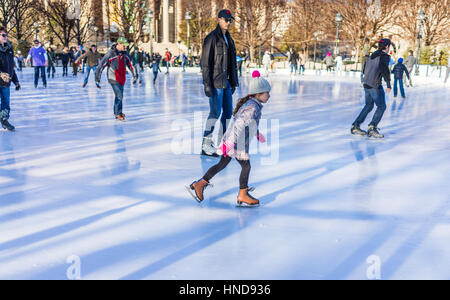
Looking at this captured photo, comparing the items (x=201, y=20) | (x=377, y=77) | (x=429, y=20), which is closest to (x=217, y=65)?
(x=377, y=77)

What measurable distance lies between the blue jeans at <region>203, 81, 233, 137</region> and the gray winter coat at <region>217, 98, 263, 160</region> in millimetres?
2046

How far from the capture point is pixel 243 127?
3916mm

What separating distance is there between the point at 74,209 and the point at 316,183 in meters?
2.42

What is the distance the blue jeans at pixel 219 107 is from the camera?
6.04 meters

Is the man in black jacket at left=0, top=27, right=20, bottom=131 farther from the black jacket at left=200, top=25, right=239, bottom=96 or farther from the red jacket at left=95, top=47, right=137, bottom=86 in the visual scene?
the black jacket at left=200, top=25, right=239, bottom=96

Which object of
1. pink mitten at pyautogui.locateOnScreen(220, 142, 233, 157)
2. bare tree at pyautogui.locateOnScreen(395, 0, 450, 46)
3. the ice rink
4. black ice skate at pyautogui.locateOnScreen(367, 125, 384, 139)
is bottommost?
the ice rink

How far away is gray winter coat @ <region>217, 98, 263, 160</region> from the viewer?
3.91 metres

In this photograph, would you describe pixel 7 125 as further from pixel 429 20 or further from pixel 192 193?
pixel 429 20

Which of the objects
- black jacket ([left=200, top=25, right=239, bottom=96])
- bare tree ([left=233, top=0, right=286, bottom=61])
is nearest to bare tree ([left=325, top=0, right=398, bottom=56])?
bare tree ([left=233, top=0, right=286, bottom=61])

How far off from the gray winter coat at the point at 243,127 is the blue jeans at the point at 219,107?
80.6 inches

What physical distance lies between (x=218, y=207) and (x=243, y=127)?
2.51 ft

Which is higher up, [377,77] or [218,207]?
[377,77]

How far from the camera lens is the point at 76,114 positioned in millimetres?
9992

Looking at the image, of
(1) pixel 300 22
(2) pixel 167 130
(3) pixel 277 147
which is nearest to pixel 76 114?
(2) pixel 167 130
